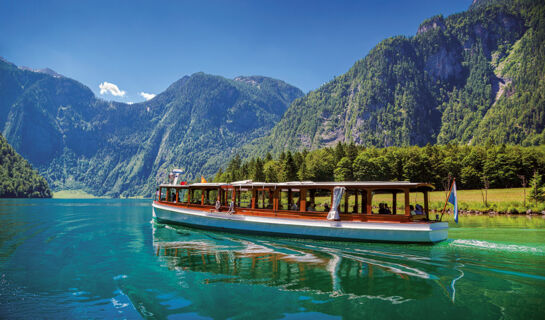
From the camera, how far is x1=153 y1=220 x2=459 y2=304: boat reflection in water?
37.3ft

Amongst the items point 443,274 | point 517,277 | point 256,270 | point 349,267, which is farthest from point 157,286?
point 517,277

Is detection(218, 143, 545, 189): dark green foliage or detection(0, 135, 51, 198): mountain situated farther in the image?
detection(0, 135, 51, 198): mountain

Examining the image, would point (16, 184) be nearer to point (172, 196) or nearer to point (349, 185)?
point (172, 196)

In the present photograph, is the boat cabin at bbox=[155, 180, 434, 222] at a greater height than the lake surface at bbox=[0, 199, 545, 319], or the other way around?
the boat cabin at bbox=[155, 180, 434, 222]

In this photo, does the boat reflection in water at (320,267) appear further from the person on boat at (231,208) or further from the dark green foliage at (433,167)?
the dark green foliage at (433,167)

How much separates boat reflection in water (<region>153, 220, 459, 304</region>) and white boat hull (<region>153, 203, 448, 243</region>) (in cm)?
74


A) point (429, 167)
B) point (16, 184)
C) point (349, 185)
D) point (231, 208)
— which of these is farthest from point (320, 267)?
point (16, 184)

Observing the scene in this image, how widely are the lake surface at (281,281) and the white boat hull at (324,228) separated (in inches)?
28.1

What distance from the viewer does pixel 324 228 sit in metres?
22.6

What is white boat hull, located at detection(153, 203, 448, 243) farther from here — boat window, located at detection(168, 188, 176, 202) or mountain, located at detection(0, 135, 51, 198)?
mountain, located at detection(0, 135, 51, 198)

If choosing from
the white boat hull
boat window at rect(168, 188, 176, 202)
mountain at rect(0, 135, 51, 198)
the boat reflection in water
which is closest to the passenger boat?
the white boat hull

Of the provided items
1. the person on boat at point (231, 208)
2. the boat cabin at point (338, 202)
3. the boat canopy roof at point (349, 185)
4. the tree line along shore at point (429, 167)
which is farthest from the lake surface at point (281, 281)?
the tree line along shore at point (429, 167)

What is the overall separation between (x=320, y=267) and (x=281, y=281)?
2995 mm

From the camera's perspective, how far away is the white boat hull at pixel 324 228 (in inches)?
795
